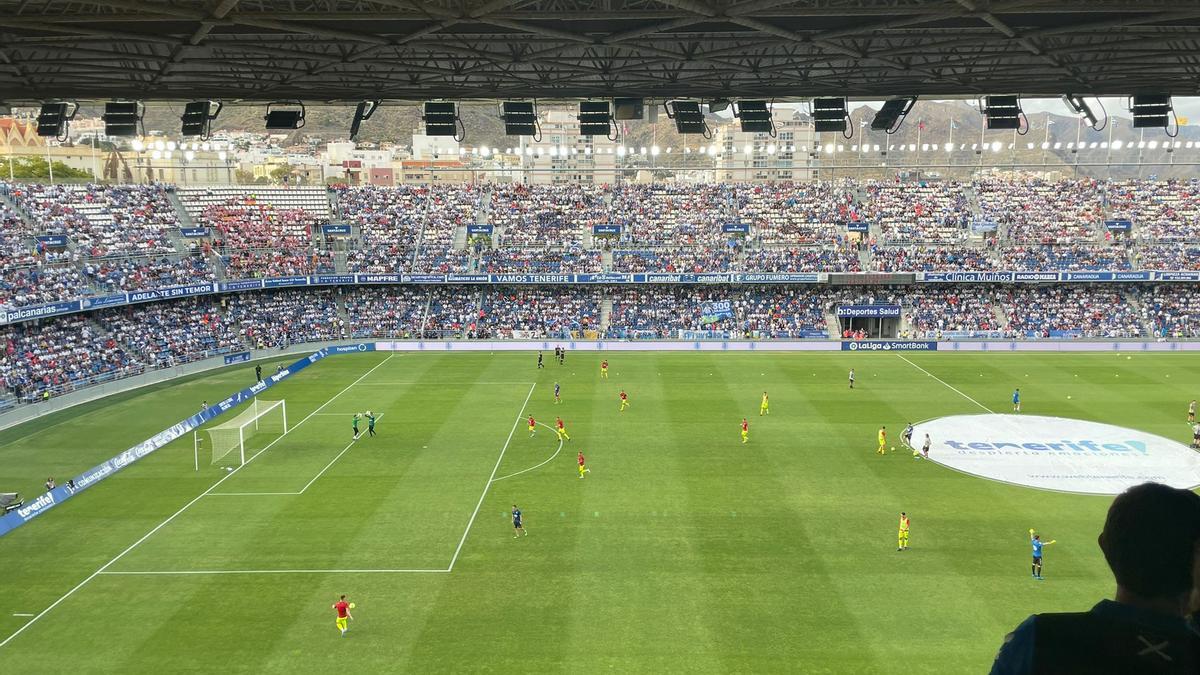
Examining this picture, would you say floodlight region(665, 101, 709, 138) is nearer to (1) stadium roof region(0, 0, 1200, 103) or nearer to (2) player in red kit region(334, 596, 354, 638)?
(1) stadium roof region(0, 0, 1200, 103)

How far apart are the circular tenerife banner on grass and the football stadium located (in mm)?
259

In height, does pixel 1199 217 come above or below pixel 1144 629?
above

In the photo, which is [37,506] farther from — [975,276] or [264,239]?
[975,276]

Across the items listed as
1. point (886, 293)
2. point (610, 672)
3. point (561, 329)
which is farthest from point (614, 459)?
point (886, 293)

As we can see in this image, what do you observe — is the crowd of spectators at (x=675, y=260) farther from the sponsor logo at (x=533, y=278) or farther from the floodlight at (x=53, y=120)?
the floodlight at (x=53, y=120)

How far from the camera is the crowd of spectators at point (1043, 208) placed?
70.0 metres

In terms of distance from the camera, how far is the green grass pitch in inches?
800

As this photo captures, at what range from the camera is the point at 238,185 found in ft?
250

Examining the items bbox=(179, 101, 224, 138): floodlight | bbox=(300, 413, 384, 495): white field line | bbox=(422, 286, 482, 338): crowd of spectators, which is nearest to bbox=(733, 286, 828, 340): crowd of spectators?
bbox=(422, 286, 482, 338): crowd of spectators

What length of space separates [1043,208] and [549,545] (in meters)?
64.5

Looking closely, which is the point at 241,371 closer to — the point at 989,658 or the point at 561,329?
the point at 561,329

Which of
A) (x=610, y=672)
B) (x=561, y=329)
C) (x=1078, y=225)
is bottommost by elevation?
(x=610, y=672)

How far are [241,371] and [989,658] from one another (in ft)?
160

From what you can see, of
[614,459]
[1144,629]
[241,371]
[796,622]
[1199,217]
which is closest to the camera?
[1144,629]
